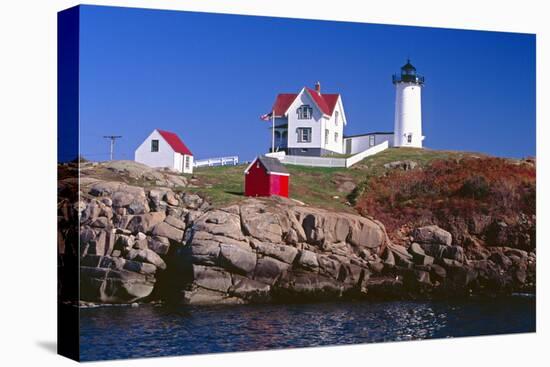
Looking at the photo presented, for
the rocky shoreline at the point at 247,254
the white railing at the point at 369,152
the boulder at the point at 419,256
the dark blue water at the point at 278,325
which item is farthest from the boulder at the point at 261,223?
the boulder at the point at 419,256

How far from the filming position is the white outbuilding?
2375 centimetres

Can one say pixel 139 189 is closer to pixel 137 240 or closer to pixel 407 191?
pixel 137 240

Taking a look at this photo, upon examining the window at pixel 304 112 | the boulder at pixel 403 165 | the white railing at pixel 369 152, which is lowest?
the boulder at pixel 403 165

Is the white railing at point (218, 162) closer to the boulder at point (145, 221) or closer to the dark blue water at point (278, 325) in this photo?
the boulder at point (145, 221)

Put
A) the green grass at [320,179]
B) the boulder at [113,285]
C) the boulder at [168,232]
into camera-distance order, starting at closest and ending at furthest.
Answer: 1. the boulder at [113,285]
2. the boulder at [168,232]
3. the green grass at [320,179]

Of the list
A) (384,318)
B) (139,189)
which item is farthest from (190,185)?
(384,318)

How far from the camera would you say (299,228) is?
2612 cm

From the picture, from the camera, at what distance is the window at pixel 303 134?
1075 inches

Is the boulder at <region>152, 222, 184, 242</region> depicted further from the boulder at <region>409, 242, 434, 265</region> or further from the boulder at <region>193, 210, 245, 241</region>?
the boulder at <region>409, 242, 434, 265</region>

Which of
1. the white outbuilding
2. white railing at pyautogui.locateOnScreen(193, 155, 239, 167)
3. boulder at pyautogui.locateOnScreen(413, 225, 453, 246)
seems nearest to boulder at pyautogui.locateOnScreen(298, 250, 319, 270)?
white railing at pyautogui.locateOnScreen(193, 155, 239, 167)

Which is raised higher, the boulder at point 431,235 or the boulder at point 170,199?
the boulder at point 170,199

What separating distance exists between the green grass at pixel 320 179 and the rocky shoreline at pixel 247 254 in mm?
235

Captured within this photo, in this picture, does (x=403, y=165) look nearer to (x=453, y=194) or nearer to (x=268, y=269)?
(x=453, y=194)

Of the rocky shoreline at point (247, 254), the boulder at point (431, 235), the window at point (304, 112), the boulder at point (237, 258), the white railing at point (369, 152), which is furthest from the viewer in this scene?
the white railing at point (369, 152)
